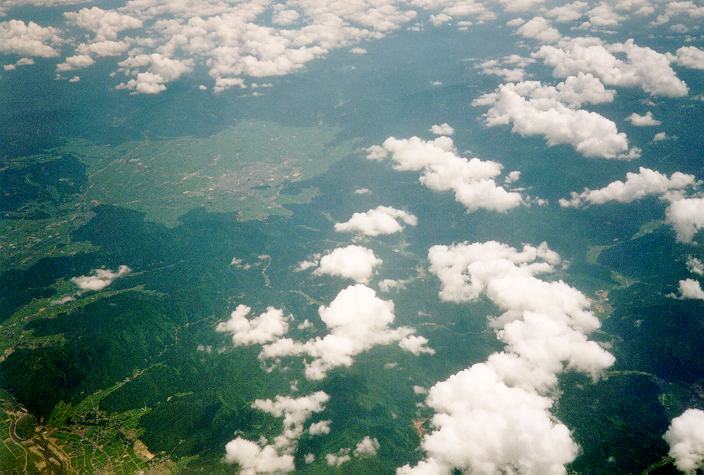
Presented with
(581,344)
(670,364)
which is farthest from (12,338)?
(670,364)

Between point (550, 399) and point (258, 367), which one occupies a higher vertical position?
point (550, 399)

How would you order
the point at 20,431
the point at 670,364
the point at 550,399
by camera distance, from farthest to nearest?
the point at 670,364
the point at 550,399
the point at 20,431

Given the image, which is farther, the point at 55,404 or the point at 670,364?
the point at 670,364

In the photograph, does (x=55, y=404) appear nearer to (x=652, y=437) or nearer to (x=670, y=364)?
(x=652, y=437)

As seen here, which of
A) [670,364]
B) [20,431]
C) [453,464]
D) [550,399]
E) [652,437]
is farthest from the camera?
[670,364]

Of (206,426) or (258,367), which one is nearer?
(206,426)

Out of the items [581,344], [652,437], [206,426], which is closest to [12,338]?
[206,426]

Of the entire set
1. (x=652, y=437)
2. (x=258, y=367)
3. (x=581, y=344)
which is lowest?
(x=258, y=367)

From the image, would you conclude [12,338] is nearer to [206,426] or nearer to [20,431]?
[20,431]

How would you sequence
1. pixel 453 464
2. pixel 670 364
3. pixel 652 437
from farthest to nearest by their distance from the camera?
pixel 670 364, pixel 652 437, pixel 453 464
